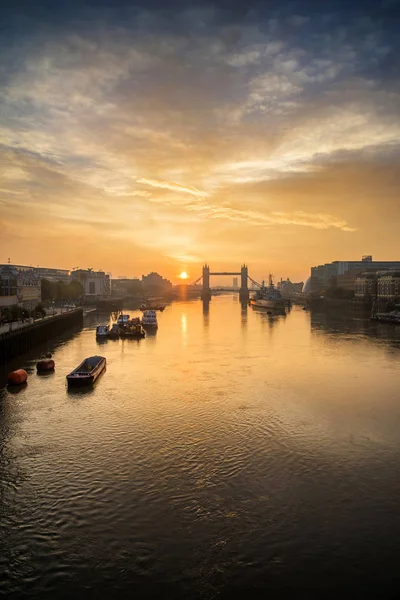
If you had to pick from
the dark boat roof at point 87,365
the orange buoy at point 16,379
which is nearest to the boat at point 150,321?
the dark boat roof at point 87,365

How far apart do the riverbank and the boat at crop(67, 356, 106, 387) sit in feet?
43.3

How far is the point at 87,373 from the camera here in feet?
160

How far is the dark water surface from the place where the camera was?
1733 cm

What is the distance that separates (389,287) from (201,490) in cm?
15172

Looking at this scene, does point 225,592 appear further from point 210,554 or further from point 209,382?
A: point 209,382

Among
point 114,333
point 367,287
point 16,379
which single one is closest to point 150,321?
point 114,333

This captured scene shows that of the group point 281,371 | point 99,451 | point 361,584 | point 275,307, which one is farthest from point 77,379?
point 275,307

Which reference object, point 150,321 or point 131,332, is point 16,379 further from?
point 150,321


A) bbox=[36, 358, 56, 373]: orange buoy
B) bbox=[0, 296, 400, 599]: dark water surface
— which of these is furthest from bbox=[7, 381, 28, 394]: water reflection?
bbox=[36, 358, 56, 373]: orange buoy

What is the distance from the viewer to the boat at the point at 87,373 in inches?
1855

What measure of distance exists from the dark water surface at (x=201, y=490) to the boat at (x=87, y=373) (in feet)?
4.21

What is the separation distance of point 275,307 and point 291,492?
529ft

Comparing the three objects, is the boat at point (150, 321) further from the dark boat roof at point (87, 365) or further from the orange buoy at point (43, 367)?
the orange buoy at point (43, 367)

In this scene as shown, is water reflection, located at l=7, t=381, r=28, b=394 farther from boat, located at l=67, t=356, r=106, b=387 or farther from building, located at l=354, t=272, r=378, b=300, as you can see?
building, located at l=354, t=272, r=378, b=300
